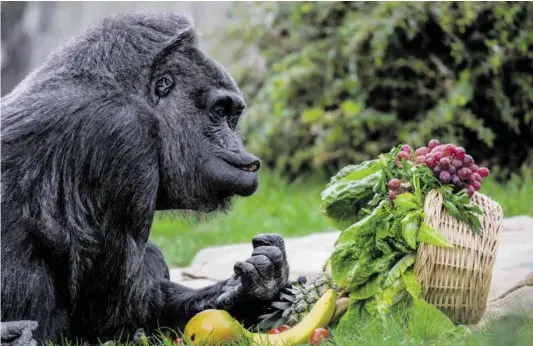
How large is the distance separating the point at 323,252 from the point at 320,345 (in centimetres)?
204

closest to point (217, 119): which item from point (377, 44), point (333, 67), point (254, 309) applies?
point (254, 309)

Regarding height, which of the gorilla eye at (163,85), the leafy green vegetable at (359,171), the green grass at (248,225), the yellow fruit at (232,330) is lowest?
the green grass at (248,225)

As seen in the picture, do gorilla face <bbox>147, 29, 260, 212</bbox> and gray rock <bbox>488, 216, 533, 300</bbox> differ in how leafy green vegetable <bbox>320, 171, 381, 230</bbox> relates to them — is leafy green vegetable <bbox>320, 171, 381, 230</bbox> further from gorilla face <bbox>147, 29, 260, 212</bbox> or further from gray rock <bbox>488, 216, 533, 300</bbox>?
gray rock <bbox>488, 216, 533, 300</bbox>

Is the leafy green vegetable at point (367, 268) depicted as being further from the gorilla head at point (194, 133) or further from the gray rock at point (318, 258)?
the gray rock at point (318, 258)

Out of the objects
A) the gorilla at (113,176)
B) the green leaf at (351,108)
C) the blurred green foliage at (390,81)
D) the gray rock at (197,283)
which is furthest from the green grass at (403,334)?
the green leaf at (351,108)

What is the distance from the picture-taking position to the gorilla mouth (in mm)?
3893

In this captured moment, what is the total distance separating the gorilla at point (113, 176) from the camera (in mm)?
3459

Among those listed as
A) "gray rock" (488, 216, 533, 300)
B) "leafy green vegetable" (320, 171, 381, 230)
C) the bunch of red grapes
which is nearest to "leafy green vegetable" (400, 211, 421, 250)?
the bunch of red grapes

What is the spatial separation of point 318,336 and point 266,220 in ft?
14.5

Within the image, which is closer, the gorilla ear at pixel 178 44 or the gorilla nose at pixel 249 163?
the gorilla ear at pixel 178 44

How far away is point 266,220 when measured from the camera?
313 inches

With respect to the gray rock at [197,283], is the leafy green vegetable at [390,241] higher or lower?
higher

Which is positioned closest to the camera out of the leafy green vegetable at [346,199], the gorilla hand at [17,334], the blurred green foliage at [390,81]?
the gorilla hand at [17,334]

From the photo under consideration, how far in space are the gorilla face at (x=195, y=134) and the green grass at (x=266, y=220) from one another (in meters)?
2.82
